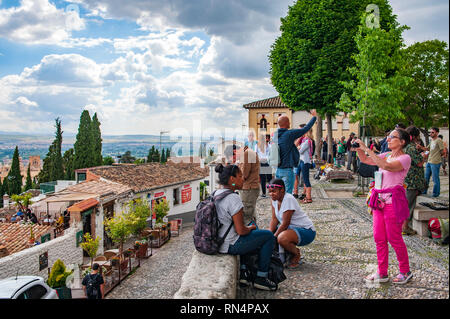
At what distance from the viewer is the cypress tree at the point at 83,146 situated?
49500 mm

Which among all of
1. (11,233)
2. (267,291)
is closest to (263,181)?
(267,291)

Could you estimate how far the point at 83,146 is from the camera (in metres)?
50.1

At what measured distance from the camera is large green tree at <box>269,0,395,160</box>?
73.7 feet

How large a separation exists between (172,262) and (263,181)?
21.1ft

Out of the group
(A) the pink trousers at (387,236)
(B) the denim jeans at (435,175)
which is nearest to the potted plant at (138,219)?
(B) the denim jeans at (435,175)

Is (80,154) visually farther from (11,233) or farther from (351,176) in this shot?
(351,176)

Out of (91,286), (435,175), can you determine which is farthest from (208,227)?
(91,286)

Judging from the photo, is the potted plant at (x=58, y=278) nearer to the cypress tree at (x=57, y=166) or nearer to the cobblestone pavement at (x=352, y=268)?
the cobblestone pavement at (x=352, y=268)

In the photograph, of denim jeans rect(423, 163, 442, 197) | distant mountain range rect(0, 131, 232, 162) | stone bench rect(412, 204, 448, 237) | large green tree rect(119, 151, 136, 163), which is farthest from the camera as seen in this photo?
large green tree rect(119, 151, 136, 163)

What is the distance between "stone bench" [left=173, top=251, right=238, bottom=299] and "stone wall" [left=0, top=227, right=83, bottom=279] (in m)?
13.1

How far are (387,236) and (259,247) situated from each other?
4.44 feet

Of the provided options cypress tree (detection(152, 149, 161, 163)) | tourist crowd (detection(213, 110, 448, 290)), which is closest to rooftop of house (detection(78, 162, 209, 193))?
tourist crowd (detection(213, 110, 448, 290))

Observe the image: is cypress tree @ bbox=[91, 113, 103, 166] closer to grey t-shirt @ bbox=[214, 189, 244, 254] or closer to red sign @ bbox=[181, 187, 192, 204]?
red sign @ bbox=[181, 187, 192, 204]

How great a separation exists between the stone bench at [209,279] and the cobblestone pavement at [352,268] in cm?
51
